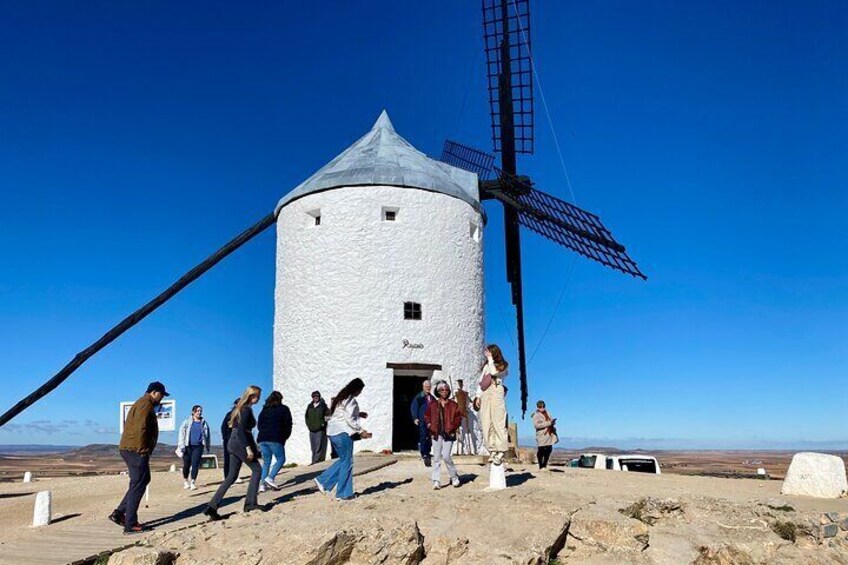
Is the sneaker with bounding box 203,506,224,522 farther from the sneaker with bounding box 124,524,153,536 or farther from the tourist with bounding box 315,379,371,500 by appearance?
the tourist with bounding box 315,379,371,500

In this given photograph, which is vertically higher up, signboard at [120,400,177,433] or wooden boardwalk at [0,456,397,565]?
signboard at [120,400,177,433]

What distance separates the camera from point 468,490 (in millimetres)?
9805

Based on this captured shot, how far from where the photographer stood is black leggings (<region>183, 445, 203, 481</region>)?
12.3 meters

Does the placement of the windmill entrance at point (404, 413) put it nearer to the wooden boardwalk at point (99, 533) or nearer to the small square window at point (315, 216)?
the small square window at point (315, 216)

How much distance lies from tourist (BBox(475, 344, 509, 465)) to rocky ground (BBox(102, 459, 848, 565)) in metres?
0.69

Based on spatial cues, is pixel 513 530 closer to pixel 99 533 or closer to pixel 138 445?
pixel 138 445

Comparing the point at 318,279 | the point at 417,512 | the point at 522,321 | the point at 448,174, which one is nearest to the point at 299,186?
the point at 318,279

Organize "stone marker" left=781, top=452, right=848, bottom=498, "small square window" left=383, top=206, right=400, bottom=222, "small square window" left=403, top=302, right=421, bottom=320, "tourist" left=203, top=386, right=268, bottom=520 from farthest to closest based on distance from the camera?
1. "small square window" left=383, top=206, right=400, bottom=222
2. "small square window" left=403, top=302, right=421, bottom=320
3. "stone marker" left=781, top=452, right=848, bottom=498
4. "tourist" left=203, top=386, right=268, bottom=520

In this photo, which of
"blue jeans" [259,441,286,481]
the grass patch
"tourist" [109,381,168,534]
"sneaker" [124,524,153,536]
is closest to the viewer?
"sneaker" [124,524,153,536]

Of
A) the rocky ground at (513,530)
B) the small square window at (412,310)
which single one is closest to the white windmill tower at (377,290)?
the small square window at (412,310)

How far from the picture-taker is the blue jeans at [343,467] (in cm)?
856

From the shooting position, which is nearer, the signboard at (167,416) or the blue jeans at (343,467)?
the blue jeans at (343,467)

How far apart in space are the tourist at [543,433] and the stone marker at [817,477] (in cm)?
430

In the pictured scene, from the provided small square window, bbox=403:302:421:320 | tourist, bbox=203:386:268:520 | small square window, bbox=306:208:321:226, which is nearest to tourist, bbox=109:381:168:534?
tourist, bbox=203:386:268:520
